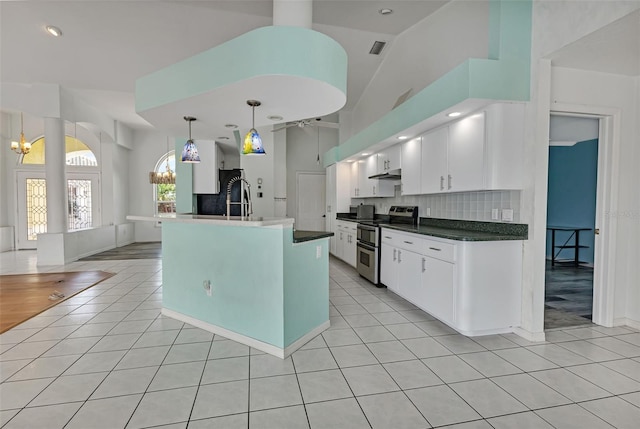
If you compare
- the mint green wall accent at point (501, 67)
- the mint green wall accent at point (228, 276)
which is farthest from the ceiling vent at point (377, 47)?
the mint green wall accent at point (228, 276)

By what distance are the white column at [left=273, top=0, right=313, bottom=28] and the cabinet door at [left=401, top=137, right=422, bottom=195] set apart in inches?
78.7

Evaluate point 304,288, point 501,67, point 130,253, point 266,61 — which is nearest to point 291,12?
point 266,61

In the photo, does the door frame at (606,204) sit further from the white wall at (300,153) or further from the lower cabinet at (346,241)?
the white wall at (300,153)

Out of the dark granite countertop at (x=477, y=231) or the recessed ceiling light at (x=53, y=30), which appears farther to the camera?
the recessed ceiling light at (x=53, y=30)

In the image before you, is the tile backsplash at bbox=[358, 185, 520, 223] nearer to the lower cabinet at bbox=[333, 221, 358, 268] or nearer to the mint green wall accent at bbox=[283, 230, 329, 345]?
the lower cabinet at bbox=[333, 221, 358, 268]

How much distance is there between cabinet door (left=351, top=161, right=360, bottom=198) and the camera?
21.2 ft

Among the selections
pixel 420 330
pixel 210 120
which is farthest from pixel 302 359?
pixel 210 120

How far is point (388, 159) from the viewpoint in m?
4.99

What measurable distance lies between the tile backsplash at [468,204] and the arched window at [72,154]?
323 inches

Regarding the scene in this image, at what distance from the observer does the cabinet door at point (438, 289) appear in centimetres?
292

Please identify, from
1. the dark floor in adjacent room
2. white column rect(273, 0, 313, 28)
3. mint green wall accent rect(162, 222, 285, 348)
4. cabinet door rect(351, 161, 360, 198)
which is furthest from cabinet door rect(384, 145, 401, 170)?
mint green wall accent rect(162, 222, 285, 348)

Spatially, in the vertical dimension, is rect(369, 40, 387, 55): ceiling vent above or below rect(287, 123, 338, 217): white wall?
above

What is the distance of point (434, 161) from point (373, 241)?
Result: 1.44 metres

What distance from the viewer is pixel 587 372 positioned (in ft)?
7.36
